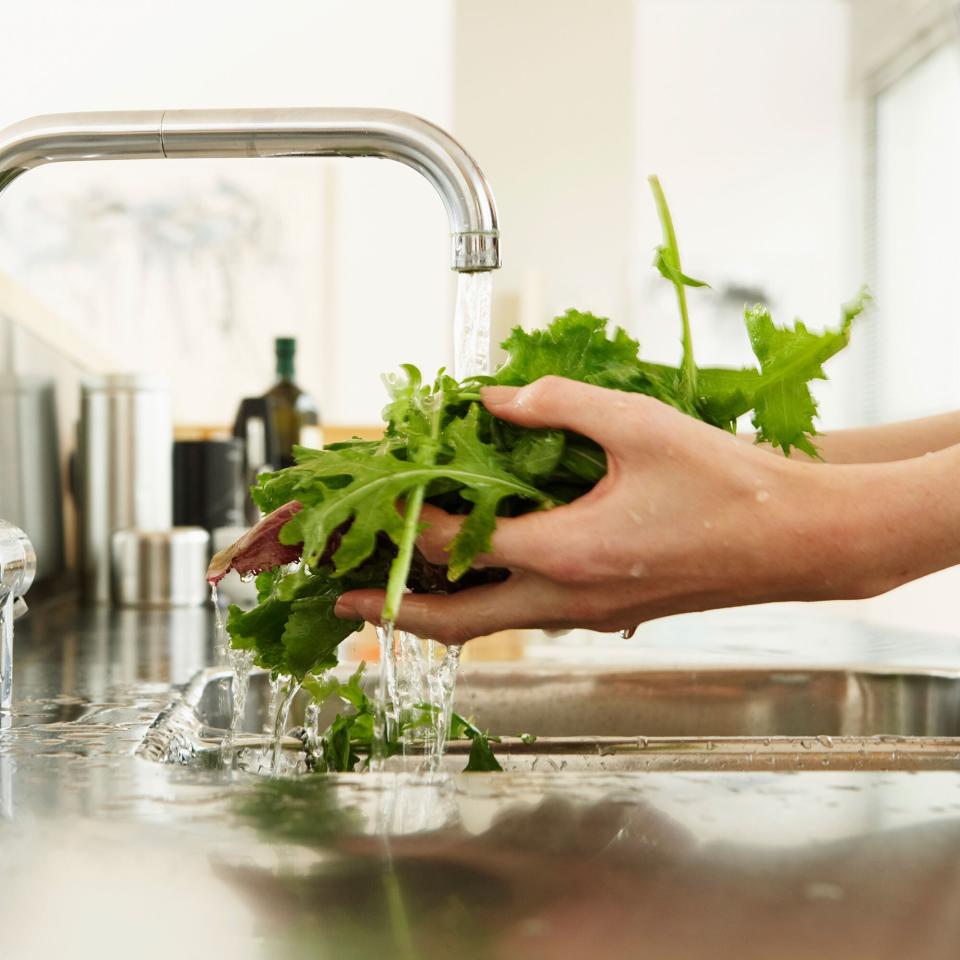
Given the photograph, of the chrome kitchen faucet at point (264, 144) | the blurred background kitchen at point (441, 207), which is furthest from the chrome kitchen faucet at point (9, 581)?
the blurred background kitchen at point (441, 207)

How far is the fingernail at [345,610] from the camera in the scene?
49cm

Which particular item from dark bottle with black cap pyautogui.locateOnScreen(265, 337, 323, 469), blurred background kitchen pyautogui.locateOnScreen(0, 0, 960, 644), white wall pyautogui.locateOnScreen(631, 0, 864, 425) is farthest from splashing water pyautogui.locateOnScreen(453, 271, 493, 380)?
white wall pyautogui.locateOnScreen(631, 0, 864, 425)

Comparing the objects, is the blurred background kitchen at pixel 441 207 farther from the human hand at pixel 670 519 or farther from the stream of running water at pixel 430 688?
the human hand at pixel 670 519

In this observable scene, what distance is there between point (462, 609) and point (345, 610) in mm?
51

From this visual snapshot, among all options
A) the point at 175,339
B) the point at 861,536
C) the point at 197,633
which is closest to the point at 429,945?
the point at 861,536

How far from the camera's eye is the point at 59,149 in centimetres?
66

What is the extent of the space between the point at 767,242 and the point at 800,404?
3.87m

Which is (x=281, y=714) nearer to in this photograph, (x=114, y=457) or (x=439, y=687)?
(x=439, y=687)

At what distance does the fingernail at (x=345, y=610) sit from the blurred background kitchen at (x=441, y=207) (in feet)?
3.71

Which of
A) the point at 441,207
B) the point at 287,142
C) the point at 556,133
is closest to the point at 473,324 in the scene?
the point at 287,142

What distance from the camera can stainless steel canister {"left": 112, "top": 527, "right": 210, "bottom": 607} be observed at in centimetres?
162

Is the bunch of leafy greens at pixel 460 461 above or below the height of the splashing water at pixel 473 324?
below

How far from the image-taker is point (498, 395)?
18.6 inches

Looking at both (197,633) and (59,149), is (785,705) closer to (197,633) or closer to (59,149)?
(197,633)
